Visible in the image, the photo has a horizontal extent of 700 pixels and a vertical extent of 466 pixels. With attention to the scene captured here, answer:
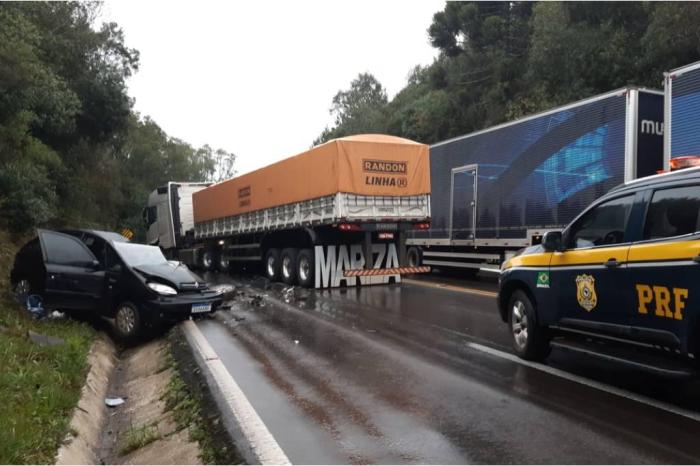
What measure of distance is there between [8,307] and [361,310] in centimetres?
584

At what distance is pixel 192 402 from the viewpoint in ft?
17.6

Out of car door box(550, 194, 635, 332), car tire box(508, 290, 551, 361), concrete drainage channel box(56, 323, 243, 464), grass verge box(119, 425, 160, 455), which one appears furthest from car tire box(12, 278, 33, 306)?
car door box(550, 194, 635, 332)

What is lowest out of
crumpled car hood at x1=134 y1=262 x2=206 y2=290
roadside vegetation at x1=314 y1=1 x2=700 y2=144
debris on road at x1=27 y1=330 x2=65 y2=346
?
debris on road at x1=27 y1=330 x2=65 y2=346

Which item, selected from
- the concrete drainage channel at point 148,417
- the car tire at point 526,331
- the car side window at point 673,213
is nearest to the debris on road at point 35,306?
the concrete drainage channel at point 148,417

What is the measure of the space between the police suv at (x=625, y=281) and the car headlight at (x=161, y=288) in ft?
17.0

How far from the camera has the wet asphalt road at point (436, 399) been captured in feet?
13.2

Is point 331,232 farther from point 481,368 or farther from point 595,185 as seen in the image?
point 481,368

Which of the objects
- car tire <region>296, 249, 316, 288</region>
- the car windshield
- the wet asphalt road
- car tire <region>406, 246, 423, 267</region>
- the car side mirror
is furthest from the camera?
car tire <region>406, 246, 423, 267</region>

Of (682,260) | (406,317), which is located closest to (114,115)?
(406,317)

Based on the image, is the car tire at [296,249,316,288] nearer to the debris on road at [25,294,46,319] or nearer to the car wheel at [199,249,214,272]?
the debris on road at [25,294,46,319]

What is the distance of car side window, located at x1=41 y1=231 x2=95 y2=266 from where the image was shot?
907 cm

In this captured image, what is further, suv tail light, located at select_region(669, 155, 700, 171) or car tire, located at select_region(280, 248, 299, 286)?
car tire, located at select_region(280, 248, 299, 286)

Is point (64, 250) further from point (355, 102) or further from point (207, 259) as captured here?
point (355, 102)

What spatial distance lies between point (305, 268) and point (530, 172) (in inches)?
237
